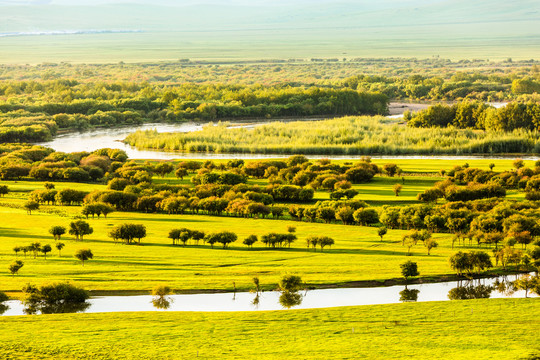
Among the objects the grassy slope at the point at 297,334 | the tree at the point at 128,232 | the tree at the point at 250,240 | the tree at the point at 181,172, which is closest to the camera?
the grassy slope at the point at 297,334

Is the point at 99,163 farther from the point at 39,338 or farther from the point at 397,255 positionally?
the point at 39,338

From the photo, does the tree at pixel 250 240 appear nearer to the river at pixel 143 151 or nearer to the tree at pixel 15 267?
the tree at pixel 15 267

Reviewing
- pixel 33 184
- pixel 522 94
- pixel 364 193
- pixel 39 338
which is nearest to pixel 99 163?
pixel 33 184

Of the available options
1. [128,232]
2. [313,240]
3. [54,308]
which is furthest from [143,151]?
[54,308]

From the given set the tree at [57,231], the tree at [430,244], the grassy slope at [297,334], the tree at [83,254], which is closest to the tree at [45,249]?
the tree at [83,254]

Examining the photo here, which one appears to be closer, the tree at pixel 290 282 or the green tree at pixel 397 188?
the tree at pixel 290 282

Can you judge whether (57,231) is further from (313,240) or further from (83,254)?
(313,240)

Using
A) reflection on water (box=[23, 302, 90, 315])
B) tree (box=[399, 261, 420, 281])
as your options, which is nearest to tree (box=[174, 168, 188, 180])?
reflection on water (box=[23, 302, 90, 315])
